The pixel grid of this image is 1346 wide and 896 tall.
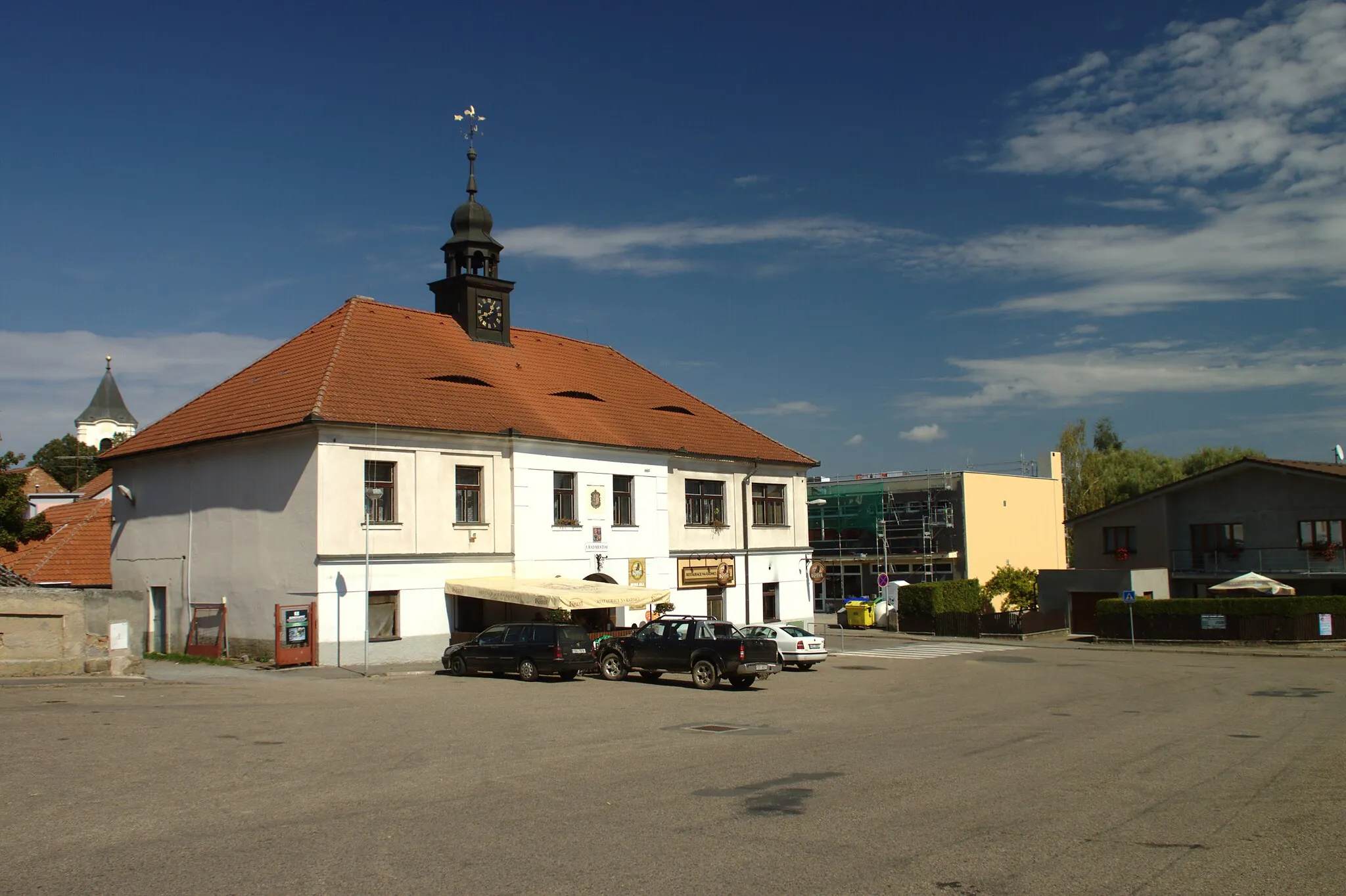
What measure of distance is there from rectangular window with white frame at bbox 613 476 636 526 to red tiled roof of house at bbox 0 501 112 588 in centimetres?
1720

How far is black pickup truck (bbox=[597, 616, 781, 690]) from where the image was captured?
83.6 ft

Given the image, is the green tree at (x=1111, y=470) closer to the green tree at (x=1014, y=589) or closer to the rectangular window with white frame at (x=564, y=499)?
the green tree at (x=1014, y=589)

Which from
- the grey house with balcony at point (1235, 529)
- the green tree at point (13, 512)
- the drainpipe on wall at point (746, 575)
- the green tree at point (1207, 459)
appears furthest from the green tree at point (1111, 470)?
the green tree at point (13, 512)

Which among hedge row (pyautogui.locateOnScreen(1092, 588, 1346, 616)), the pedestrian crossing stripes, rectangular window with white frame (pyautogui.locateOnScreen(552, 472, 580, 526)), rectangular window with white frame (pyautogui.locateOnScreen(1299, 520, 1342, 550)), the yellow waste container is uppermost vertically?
rectangular window with white frame (pyautogui.locateOnScreen(552, 472, 580, 526))

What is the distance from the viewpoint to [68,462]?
9962cm

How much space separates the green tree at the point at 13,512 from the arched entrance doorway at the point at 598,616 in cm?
1654

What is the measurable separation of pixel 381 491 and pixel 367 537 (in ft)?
5.61

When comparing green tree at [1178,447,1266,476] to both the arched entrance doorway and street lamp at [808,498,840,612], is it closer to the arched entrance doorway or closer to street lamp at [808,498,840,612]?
street lamp at [808,498,840,612]

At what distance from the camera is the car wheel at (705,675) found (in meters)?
25.6

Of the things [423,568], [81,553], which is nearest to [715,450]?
[423,568]

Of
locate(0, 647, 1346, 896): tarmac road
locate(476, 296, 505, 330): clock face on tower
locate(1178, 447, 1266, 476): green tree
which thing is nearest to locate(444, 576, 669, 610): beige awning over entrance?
locate(0, 647, 1346, 896): tarmac road

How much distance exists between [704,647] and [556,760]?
1236 cm

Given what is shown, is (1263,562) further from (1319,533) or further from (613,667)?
(613,667)

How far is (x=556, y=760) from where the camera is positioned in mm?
13852
